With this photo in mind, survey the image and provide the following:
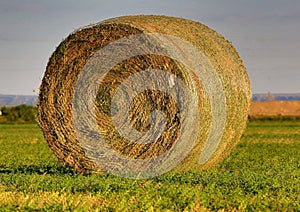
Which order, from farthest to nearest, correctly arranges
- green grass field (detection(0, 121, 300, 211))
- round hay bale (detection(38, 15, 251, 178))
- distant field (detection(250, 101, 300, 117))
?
distant field (detection(250, 101, 300, 117)) < round hay bale (detection(38, 15, 251, 178)) < green grass field (detection(0, 121, 300, 211))

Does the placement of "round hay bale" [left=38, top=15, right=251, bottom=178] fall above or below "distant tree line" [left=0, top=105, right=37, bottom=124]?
above

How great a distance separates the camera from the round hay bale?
479 inches

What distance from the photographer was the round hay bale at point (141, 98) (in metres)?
12.2

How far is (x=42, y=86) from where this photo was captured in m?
13.2

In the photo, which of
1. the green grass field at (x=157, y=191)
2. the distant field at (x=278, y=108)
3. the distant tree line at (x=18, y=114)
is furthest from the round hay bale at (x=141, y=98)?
the distant field at (x=278, y=108)

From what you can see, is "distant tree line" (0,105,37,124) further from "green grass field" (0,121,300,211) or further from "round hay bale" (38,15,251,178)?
"round hay bale" (38,15,251,178)

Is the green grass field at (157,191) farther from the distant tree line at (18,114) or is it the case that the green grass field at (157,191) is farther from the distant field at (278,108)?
the distant field at (278,108)

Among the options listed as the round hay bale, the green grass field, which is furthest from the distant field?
the green grass field

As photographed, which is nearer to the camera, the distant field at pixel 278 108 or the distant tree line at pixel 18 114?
the distant tree line at pixel 18 114

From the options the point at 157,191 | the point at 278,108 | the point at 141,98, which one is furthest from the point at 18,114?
the point at 157,191

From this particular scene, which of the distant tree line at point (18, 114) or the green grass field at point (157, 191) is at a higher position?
the green grass field at point (157, 191)

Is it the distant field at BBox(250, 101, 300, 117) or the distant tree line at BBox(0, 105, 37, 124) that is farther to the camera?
the distant field at BBox(250, 101, 300, 117)

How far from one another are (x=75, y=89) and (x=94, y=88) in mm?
390

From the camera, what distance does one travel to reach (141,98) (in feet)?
42.2
